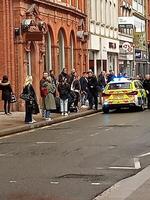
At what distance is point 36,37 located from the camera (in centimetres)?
2725

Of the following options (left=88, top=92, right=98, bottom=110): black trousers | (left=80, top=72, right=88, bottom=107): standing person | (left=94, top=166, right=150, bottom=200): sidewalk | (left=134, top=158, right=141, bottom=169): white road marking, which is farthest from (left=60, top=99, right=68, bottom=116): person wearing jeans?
(left=94, top=166, right=150, bottom=200): sidewalk

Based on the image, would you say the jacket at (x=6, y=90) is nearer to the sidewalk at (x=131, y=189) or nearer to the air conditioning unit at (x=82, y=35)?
the air conditioning unit at (x=82, y=35)

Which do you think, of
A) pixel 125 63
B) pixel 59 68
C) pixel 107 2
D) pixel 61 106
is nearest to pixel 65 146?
pixel 61 106

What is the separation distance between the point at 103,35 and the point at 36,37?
19312 mm

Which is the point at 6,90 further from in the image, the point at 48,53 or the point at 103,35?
the point at 103,35

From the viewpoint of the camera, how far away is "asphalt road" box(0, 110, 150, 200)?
885 centimetres

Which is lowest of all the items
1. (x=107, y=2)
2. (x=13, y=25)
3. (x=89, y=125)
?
(x=89, y=125)

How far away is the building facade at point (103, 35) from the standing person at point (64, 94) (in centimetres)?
1686

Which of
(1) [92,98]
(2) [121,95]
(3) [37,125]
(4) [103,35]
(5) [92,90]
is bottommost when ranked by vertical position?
(3) [37,125]

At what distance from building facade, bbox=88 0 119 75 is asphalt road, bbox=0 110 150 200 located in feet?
79.5

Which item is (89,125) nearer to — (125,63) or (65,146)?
(65,146)

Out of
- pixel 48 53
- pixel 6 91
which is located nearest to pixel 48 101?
pixel 6 91

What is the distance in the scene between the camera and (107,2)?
156 feet

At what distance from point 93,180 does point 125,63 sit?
4632 cm
